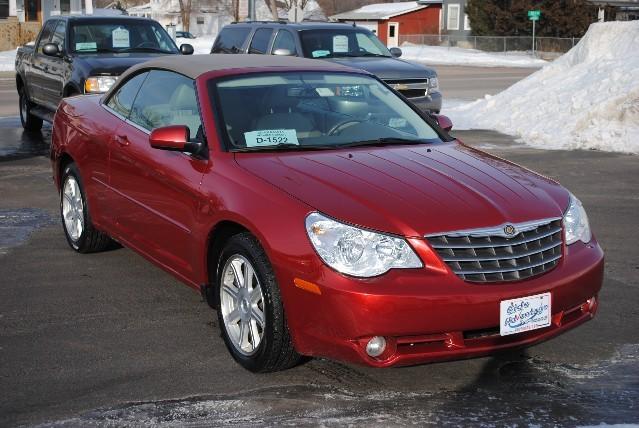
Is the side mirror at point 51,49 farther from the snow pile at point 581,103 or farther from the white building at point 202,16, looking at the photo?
the white building at point 202,16

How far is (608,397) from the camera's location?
4762mm

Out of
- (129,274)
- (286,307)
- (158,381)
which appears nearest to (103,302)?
(129,274)

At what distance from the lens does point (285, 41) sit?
16312mm

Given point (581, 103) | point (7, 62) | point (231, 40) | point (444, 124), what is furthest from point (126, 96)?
point (7, 62)

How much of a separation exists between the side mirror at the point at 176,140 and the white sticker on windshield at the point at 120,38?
891 cm

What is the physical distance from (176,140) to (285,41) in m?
11.0

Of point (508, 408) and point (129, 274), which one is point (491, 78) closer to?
point (129, 274)

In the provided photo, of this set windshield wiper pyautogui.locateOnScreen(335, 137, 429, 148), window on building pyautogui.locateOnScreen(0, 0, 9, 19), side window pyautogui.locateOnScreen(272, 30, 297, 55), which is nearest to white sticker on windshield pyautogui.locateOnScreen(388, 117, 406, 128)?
windshield wiper pyautogui.locateOnScreen(335, 137, 429, 148)

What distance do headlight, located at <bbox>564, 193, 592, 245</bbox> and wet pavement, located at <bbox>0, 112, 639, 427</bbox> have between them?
A: 0.66 meters

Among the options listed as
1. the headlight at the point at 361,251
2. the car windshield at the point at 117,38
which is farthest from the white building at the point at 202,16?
the headlight at the point at 361,251

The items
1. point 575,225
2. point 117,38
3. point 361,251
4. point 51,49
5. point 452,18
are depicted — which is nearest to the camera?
point 361,251

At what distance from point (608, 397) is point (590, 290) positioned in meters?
0.57

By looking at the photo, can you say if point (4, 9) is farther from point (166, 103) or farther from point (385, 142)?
point (385, 142)

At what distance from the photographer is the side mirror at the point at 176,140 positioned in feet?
18.2
